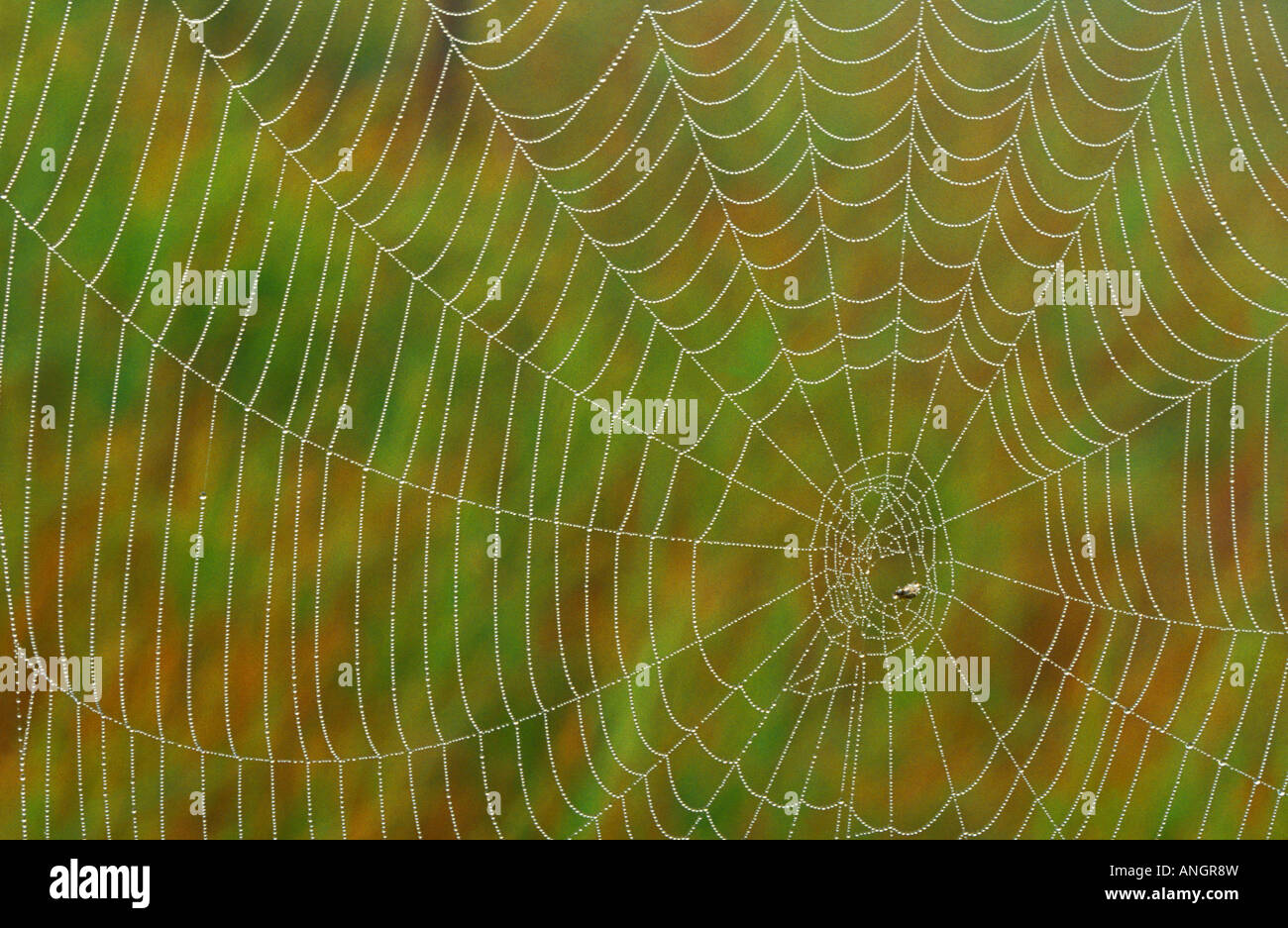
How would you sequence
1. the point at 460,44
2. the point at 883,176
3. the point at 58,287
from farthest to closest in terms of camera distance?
the point at 883,176
the point at 460,44
the point at 58,287

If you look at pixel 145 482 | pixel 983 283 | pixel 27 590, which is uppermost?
pixel 983 283

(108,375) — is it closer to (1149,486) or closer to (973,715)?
(973,715)

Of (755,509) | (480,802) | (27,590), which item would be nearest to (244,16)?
(27,590)

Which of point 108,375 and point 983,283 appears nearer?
point 108,375

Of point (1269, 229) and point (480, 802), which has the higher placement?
point (1269, 229)

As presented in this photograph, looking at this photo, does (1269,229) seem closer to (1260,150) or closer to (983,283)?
(1260,150)

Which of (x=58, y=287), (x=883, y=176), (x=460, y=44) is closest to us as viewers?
(x=58, y=287)

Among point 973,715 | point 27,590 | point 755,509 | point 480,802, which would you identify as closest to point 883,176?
point 755,509
